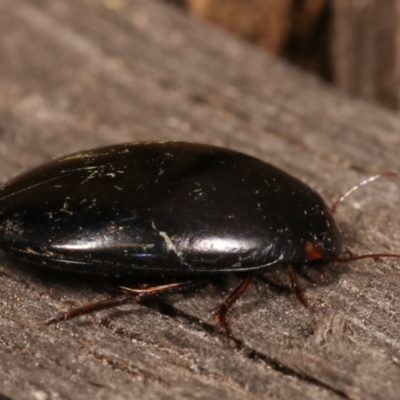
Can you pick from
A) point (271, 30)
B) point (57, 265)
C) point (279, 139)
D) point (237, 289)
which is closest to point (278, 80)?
point (279, 139)

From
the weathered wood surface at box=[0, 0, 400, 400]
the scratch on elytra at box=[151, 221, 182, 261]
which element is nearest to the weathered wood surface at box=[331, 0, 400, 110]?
the weathered wood surface at box=[0, 0, 400, 400]

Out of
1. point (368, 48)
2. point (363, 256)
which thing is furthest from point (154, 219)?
point (368, 48)

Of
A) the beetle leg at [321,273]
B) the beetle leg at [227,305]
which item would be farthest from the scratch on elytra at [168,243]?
the beetle leg at [321,273]

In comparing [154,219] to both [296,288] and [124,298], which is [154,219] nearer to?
[124,298]

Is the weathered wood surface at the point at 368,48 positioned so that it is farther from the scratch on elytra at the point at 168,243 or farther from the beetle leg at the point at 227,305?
the scratch on elytra at the point at 168,243

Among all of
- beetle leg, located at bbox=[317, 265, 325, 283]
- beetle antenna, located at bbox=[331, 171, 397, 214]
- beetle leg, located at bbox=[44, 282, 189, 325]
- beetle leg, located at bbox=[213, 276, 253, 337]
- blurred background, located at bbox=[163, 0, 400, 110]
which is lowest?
beetle leg, located at bbox=[44, 282, 189, 325]

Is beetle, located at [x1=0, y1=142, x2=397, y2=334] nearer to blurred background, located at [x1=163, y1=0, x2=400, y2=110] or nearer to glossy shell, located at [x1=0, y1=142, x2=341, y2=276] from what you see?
glossy shell, located at [x1=0, y1=142, x2=341, y2=276]
